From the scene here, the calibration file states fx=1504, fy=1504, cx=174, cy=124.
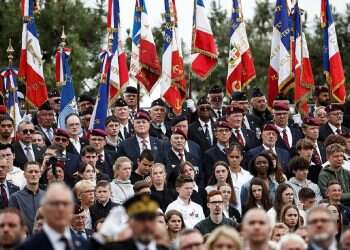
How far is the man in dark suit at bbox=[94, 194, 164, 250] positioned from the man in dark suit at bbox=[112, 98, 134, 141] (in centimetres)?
973

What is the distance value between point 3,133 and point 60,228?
7.91 metres

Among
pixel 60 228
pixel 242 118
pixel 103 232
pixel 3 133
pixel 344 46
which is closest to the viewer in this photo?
pixel 60 228

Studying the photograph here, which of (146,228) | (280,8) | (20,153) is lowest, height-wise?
(146,228)

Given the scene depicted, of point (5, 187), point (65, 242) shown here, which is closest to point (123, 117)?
point (5, 187)

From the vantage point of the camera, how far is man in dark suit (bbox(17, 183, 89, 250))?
1219cm

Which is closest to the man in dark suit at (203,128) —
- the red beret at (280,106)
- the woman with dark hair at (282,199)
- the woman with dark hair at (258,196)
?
the red beret at (280,106)

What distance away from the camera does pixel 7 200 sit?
18.6 metres

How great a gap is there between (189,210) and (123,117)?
3.60 m

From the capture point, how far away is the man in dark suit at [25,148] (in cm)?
2006

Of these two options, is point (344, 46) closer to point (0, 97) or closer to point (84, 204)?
point (0, 97)

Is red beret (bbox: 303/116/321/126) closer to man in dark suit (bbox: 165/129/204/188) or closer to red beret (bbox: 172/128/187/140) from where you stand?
man in dark suit (bbox: 165/129/204/188)

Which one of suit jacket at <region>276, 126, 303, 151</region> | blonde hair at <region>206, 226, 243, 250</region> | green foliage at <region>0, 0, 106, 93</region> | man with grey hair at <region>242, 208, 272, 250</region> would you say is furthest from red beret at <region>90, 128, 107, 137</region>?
green foliage at <region>0, 0, 106, 93</region>

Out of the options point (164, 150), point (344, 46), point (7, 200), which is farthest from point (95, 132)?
point (344, 46)

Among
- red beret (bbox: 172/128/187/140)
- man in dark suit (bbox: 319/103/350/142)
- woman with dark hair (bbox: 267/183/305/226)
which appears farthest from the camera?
man in dark suit (bbox: 319/103/350/142)
